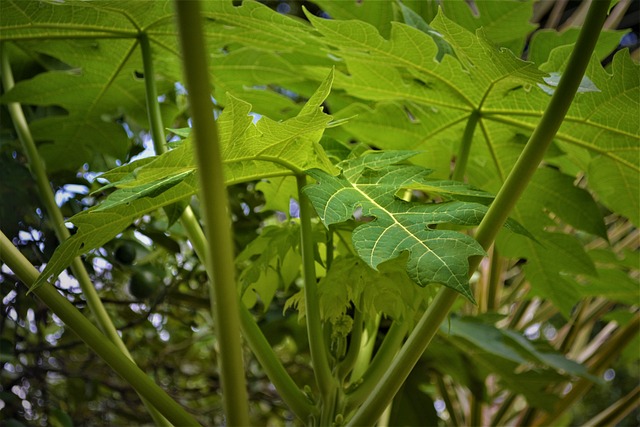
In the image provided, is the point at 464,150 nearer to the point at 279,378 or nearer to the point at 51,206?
the point at 279,378

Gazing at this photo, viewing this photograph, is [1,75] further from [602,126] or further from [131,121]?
[602,126]

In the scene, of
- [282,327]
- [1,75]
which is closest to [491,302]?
[282,327]

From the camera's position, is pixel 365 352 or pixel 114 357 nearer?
pixel 114 357

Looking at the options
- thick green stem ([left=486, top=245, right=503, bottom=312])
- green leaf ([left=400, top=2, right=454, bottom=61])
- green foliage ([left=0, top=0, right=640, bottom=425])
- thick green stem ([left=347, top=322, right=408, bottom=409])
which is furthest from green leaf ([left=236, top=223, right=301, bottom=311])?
thick green stem ([left=486, top=245, right=503, bottom=312])

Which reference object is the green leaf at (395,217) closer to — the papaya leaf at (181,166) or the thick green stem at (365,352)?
the papaya leaf at (181,166)

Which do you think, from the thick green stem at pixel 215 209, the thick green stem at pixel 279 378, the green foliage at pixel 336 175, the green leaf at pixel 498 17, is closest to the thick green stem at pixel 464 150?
the green foliage at pixel 336 175

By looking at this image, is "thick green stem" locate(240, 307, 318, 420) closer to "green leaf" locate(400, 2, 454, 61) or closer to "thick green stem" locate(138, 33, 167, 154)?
"thick green stem" locate(138, 33, 167, 154)

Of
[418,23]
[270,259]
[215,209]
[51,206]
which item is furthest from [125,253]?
[215,209]
